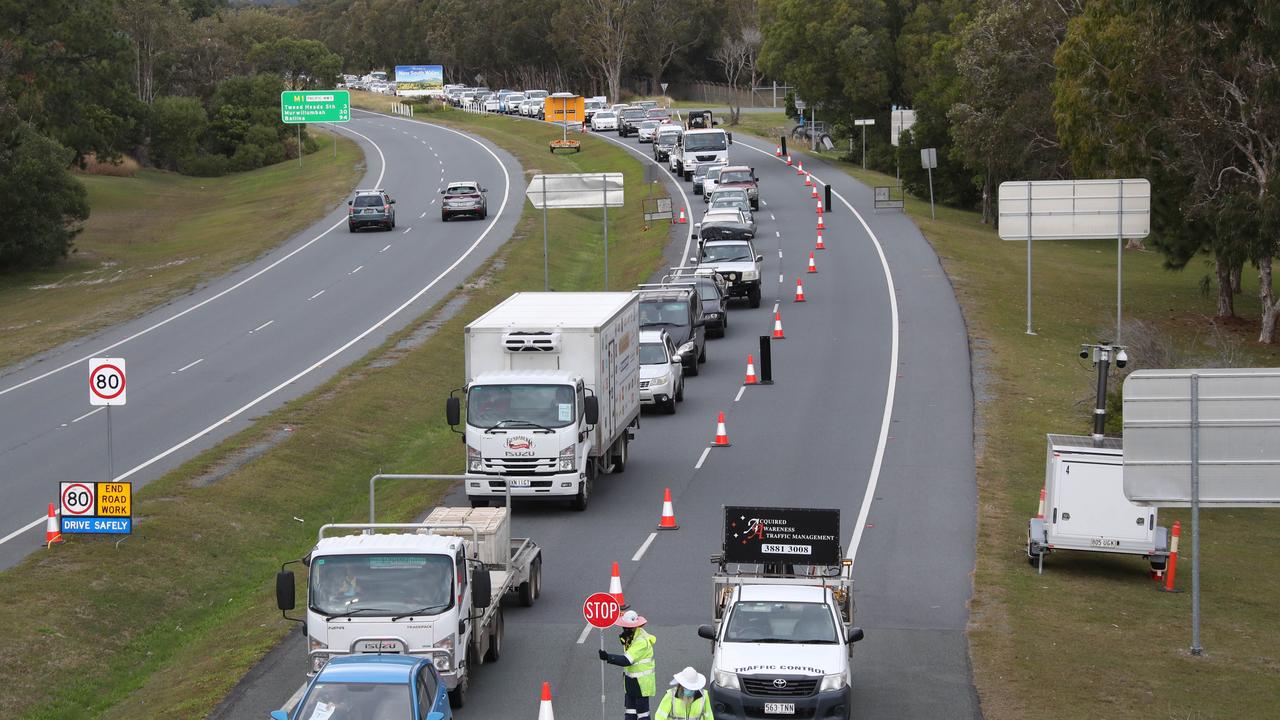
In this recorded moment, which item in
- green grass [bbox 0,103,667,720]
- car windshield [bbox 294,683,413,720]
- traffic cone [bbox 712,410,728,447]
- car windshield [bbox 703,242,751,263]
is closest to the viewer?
car windshield [bbox 294,683,413,720]

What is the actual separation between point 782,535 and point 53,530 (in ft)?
41.7

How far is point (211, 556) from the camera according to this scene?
Result: 24281 millimetres

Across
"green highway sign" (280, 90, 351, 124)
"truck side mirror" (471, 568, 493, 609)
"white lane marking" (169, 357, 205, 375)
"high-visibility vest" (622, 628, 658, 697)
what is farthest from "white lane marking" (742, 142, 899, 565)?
"green highway sign" (280, 90, 351, 124)

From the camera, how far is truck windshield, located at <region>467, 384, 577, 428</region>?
24656mm

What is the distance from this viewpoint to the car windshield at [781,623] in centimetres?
1559

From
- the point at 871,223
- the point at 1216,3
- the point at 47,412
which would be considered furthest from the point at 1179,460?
the point at 871,223

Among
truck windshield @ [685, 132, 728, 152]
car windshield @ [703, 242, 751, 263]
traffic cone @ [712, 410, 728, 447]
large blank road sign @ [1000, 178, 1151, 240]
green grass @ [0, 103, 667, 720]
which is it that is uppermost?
truck windshield @ [685, 132, 728, 152]

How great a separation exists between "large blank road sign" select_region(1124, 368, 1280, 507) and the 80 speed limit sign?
15.6 meters

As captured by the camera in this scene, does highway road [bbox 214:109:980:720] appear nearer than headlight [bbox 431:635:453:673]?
No

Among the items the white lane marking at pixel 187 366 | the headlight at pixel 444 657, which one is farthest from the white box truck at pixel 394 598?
the white lane marking at pixel 187 366

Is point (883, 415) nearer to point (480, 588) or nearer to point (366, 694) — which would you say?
point (480, 588)

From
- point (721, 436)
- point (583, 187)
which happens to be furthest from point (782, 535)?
point (583, 187)

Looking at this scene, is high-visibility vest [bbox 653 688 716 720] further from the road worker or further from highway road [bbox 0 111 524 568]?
highway road [bbox 0 111 524 568]

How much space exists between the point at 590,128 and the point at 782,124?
18.4 metres
